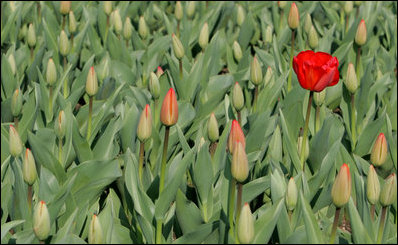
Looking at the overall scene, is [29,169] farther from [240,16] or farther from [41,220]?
[240,16]

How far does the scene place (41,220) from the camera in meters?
1.81

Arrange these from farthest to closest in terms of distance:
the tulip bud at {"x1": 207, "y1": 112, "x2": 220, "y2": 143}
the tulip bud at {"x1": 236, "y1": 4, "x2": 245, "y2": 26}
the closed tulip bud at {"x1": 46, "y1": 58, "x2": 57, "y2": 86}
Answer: the tulip bud at {"x1": 236, "y1": 4, "x2": 245, "y2": 26}
the closed tulip bud at {"x1": 46, "y1": 58, "x2": 57, "y2": 86}
the tulip bud at {"x1": 207, "y1": 112, "x2": 220, "y2": 143}

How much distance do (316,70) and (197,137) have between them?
1.80 feet

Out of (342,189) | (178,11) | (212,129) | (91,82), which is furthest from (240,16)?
(342,189)

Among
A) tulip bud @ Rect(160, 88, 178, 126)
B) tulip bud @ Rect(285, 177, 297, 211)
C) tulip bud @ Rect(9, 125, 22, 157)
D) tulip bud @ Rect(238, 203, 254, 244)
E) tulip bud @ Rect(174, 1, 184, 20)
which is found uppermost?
tulip bud @ Rect(160, 88, 178, 126)

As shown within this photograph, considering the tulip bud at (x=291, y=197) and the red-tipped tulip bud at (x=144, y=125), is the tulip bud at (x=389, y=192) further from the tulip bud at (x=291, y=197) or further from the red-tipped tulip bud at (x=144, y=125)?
the red-tipped tulip bud at (x=144, y=125)

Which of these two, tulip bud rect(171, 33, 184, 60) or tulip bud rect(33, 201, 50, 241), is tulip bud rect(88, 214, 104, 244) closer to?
Result: tulip bud rect(33, 201, 50, 241)

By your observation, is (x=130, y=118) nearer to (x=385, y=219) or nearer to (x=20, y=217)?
(x=20, y=217)

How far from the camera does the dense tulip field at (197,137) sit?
198 cm

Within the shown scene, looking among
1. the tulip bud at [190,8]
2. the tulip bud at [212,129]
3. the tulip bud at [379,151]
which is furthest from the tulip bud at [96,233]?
the tulip bud at [190,8]

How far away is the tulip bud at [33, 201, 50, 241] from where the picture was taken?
179 cm

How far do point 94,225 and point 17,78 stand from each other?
1.56 m

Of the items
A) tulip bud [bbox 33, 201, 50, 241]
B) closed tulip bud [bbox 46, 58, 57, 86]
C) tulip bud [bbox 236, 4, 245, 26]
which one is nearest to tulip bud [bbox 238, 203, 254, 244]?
tulip bud [bbox 33, 201, 50, 241]

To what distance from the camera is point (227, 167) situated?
214 cm
